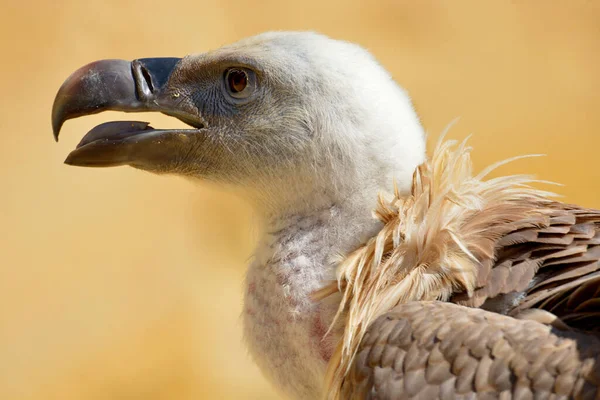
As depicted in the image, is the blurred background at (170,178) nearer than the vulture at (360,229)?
No

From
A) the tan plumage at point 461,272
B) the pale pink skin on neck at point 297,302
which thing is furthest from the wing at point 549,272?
the pale pink skin on neck at point 297,302

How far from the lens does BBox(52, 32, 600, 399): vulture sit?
146 centimetres

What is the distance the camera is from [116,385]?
13.9 feet

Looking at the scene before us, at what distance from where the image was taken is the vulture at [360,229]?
4.80 ft

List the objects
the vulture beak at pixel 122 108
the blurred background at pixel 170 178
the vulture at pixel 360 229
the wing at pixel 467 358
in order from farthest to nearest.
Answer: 1. the blurred background at pixel 170 178
2. the vulture beak at pixel 122 108
3. the vulture at pixel 360 229
4. the wing at pixel 467 358

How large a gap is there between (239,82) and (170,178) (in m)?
2.59

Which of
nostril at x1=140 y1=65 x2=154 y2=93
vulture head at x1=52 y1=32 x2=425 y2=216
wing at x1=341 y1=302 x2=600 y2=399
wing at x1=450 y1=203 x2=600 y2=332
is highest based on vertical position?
nostril at x1=140 y1=65 x2=154 y2=93

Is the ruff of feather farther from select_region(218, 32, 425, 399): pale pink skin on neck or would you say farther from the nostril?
the nostril

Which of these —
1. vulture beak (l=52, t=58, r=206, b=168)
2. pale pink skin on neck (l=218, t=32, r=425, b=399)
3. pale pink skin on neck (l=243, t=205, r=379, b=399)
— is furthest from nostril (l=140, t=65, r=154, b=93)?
pale pink skin on neck (l=243, t=205, r=379, b=399)

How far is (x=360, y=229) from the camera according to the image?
1.87 meters

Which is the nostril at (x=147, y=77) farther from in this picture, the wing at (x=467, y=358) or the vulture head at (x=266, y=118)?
the wing at (x=467, y=358)

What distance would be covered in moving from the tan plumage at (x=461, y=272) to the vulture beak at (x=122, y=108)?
0.54 meters

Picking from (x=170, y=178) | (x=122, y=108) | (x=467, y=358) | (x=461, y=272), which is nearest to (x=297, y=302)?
(x=461, y=272)

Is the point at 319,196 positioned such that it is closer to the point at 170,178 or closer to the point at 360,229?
the point at 360,229
